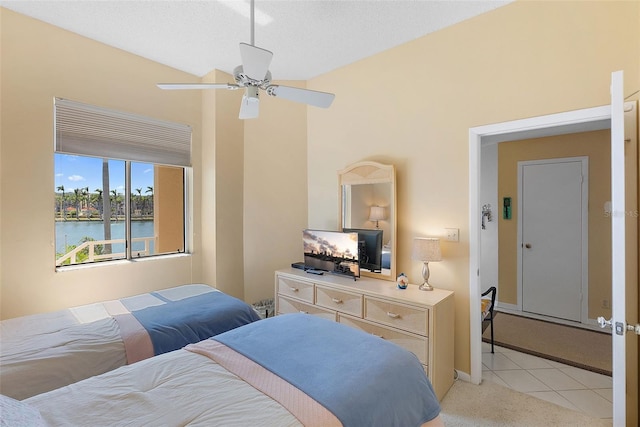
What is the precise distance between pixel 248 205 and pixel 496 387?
9.87ft

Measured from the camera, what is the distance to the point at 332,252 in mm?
3010

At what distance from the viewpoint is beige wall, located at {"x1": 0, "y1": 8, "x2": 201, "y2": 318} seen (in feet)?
7.63

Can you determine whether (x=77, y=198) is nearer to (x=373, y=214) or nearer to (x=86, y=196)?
(x=86, y=196)

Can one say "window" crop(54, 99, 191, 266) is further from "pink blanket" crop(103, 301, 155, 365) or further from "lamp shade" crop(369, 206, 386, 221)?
"lamp shade" crop(369, 206, 386, 221)

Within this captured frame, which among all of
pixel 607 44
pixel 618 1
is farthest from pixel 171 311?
pixel 618 1

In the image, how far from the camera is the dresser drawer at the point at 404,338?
2.19 meters

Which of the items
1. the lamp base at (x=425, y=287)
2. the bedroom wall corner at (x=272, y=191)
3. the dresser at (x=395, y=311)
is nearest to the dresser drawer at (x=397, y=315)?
the dresser at (x=395, y=311)

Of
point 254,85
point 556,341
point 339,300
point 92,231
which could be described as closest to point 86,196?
point 92,231

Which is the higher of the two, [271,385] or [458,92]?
[458,92]

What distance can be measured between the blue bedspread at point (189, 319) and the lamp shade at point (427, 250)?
4.65ft

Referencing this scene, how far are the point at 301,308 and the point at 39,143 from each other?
2688 mm

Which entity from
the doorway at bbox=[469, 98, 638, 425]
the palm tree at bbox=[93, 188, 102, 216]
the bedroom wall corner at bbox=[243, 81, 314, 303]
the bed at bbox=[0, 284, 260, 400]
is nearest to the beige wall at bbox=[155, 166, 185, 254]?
the palm tree at bbox=[93, 188, 102, 216]

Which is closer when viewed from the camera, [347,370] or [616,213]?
[347,370]

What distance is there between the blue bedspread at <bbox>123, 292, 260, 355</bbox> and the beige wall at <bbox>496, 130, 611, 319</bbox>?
373 cm
